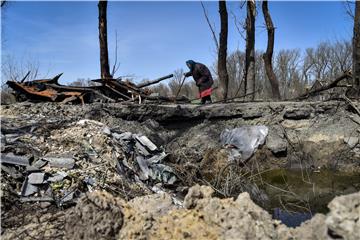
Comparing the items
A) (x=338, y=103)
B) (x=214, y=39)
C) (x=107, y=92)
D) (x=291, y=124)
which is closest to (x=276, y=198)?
(x=291, y=124)

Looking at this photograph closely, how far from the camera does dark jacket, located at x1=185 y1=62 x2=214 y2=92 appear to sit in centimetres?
1312

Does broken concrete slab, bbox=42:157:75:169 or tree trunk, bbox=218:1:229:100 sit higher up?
tree trunk, bbox=218:1:229:100

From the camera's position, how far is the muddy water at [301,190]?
6.66 metres

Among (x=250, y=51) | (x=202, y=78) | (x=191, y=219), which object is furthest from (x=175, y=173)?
(x=250, y=51)

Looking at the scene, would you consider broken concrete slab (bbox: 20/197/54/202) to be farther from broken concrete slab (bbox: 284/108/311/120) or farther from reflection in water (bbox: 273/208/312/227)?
broken concrete slab (bbox: 284/108/311/120)

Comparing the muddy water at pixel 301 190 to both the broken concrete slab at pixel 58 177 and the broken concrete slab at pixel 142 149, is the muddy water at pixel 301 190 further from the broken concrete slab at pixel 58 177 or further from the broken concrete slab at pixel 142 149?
the broken concrete slab at pixel 58 177

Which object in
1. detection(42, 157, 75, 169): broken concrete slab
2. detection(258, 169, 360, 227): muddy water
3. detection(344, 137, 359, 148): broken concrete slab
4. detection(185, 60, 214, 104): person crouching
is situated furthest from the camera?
detection(185, 60, 214, 104): person crouching

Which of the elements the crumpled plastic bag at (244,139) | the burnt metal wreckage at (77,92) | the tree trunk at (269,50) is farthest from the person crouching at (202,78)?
the tree trunk at (269,50)

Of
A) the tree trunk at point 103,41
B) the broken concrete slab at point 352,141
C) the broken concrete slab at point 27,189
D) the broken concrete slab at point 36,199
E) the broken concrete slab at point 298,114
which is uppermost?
the tree trunk at point 103,41

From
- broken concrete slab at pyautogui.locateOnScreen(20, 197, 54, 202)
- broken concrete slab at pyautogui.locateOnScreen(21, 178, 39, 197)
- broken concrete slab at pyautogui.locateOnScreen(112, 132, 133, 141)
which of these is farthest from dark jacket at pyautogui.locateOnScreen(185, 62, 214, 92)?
broken concrete slab at pyautogui.locateOnScreen(20, 197, 54, 202)

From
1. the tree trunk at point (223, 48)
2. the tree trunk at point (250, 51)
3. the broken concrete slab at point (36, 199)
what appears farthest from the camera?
the tree trunk at point (250, 51)

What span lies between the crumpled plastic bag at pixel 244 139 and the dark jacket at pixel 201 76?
3008mm

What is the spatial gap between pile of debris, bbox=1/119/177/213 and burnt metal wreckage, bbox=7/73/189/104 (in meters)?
2.94

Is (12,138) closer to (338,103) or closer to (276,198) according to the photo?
(276,198)
